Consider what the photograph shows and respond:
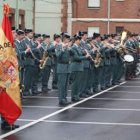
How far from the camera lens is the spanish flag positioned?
10.7 metres

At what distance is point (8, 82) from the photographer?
10750mm

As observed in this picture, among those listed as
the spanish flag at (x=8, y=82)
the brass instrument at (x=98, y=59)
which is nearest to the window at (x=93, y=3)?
the brass instrument at (x=98, y=59)

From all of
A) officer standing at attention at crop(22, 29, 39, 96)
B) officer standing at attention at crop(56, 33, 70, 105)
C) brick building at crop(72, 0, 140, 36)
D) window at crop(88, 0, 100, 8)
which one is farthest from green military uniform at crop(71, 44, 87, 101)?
window at crop(88, 0, 100, 8)

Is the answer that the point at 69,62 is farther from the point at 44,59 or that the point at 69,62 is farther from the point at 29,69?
the point at 44,59

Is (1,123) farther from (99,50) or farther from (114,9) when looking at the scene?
(114,9)

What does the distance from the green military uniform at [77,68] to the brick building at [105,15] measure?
26.6 metres

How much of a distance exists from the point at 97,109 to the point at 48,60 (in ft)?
15.7

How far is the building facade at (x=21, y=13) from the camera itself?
29219 mm

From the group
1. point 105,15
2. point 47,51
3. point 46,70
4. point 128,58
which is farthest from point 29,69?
point 105,15

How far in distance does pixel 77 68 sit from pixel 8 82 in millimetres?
5246

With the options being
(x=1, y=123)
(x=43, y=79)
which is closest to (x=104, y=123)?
(x=1, y=123)

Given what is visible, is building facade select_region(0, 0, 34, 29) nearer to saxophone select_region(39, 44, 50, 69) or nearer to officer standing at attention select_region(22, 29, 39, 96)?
saxophone select_region(39, 44, 50, 69)

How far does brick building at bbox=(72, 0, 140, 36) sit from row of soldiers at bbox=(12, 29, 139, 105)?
68.6 feet

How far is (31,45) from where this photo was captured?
16.8 m
